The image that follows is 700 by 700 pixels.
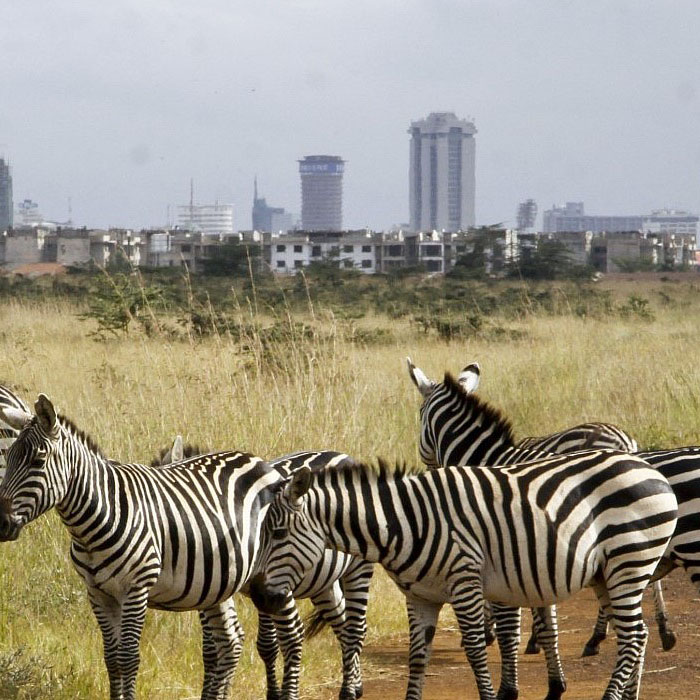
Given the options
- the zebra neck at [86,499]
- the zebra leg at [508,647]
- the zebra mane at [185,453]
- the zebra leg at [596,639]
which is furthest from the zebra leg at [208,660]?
the zebra leg at [596,639]

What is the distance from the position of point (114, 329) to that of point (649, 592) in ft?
39.0

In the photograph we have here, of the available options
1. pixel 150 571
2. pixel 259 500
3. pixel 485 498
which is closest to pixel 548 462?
pixel 485 498

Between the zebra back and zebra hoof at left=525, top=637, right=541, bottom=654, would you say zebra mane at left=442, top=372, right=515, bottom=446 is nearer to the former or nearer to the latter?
the zebra back

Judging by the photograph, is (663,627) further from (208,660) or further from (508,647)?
(208,660)

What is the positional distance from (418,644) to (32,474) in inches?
65.9

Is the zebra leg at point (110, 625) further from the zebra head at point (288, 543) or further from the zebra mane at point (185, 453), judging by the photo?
the zebra mane at point (185, 453)

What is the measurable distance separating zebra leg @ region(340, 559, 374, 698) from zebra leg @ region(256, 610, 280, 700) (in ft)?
1.17

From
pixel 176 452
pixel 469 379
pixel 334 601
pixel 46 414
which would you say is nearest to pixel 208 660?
pixel 334 601

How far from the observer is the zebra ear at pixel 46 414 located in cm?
423

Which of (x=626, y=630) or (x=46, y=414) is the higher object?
(x=46, y=414)

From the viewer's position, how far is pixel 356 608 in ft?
18.3

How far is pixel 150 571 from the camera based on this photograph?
14.9 ft

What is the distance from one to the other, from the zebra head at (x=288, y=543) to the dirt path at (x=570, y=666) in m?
1.22

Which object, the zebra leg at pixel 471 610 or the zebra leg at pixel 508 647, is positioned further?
the zebra leg at pixel 508 647
